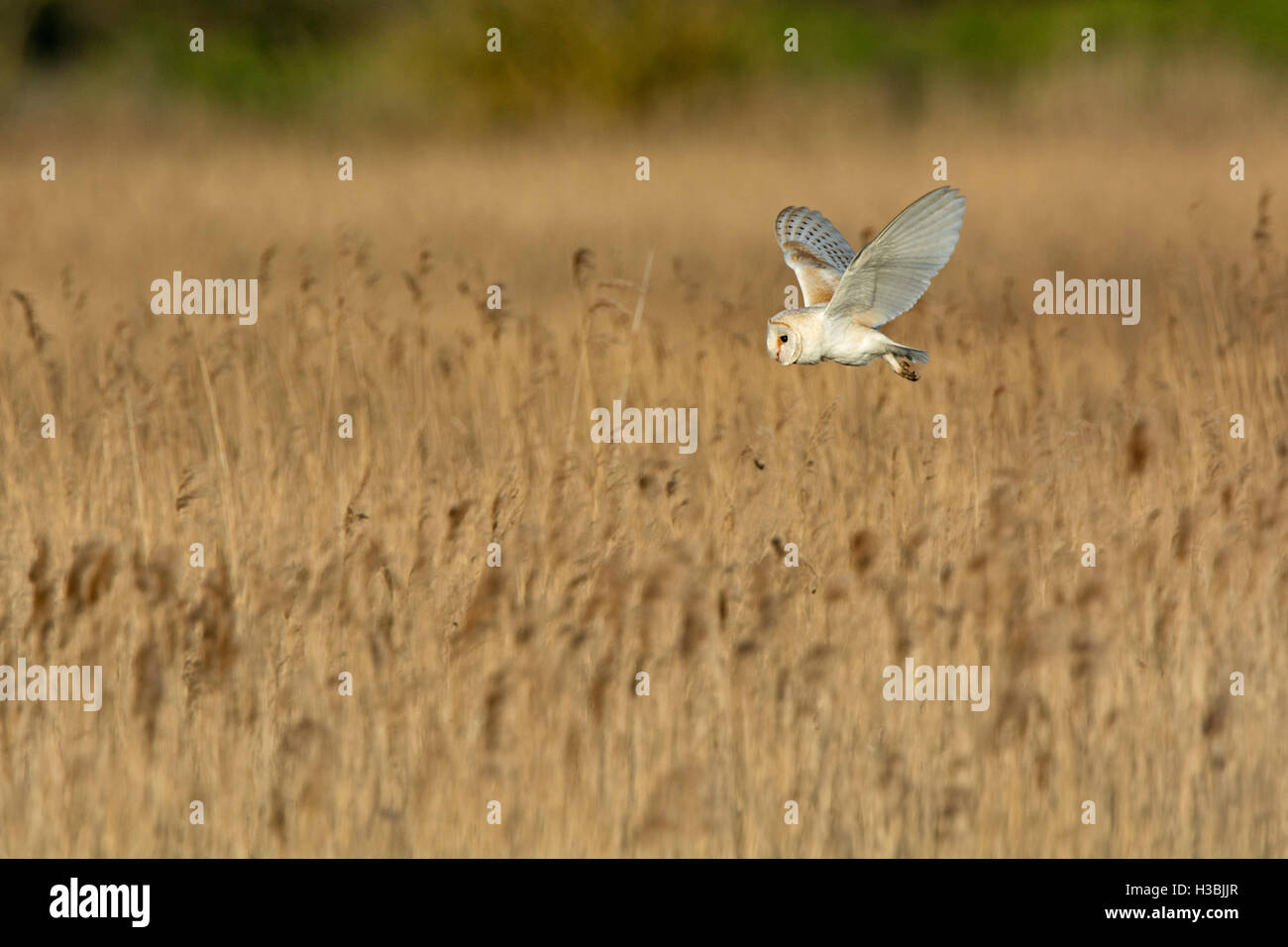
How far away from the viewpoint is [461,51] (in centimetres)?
1841

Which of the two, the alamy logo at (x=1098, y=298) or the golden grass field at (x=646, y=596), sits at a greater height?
the alamy logo at (x=1098, y=298)

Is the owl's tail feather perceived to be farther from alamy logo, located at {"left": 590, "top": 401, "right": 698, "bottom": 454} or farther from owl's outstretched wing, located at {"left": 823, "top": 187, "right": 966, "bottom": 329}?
alamy logo, located at {"left": 590, "top": 401, "right": 698, "bottom": 454}

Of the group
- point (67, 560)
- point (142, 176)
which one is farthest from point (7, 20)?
point (67, 560)

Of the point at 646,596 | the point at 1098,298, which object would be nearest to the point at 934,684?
the point at 646,596

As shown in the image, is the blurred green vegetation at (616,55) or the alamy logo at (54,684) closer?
the alamy logo at (54,684)

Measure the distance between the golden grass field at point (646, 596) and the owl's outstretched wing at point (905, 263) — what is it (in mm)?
629

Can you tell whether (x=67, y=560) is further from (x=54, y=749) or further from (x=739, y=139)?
(x=739, y=139)

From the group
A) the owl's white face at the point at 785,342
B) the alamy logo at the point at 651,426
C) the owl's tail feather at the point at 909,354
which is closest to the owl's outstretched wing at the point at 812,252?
the owl's tail feather at the point at 909,354

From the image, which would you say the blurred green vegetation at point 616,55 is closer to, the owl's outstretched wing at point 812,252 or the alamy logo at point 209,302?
the alamy logo at point 209,302

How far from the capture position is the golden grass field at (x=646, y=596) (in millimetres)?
3246

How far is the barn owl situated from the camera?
3.16 m

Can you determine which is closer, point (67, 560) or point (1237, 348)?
point (67, 560)

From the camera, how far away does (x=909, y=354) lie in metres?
3.30

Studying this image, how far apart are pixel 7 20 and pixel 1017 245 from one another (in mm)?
17260
